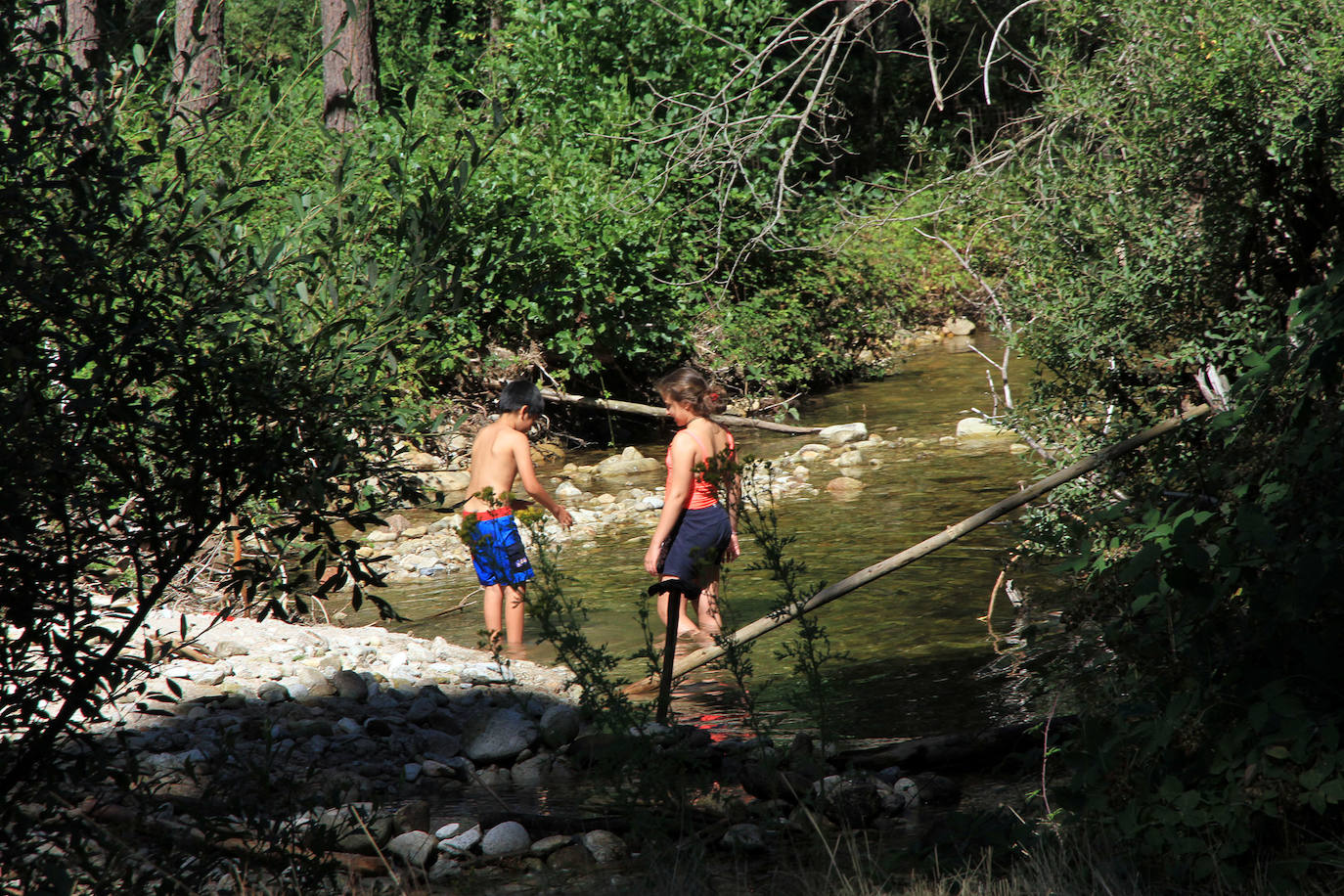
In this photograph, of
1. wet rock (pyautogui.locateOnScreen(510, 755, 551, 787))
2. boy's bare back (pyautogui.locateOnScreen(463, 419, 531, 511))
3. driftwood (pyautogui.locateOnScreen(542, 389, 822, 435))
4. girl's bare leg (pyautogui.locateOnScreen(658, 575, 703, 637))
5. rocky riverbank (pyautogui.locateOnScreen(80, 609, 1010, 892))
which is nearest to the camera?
rocky riverbank (pyautogui.locateOnScreen(80, 609, 1010, 892))

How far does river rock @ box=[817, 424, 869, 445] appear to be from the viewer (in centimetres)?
1473

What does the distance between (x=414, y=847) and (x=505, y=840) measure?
1.16 feet

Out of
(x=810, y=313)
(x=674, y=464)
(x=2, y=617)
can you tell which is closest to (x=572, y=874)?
(x=2, y=617)

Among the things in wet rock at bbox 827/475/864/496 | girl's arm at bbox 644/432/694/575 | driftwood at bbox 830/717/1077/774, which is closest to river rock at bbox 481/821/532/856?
driftwood at bbox 830/717/1077/774

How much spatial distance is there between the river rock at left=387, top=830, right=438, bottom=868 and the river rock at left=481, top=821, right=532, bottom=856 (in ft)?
0.69

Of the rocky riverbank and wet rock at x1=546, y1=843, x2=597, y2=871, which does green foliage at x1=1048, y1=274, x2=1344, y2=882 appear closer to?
the rocky riverbank

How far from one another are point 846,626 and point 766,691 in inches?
60.6

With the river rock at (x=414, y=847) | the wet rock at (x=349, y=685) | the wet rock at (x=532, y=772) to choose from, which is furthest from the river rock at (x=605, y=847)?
the wet rock at (x=349, y=685)

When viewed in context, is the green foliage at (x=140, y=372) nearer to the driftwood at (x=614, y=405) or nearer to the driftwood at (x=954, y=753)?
the driftwood at (x=954, y=753)

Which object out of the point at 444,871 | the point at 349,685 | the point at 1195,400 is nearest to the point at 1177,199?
the point at 1195,400

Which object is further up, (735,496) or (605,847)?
(735,496)

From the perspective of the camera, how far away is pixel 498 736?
5844 mm

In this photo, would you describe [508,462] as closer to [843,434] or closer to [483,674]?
[483,674]

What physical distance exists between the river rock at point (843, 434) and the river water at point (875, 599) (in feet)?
1.41
